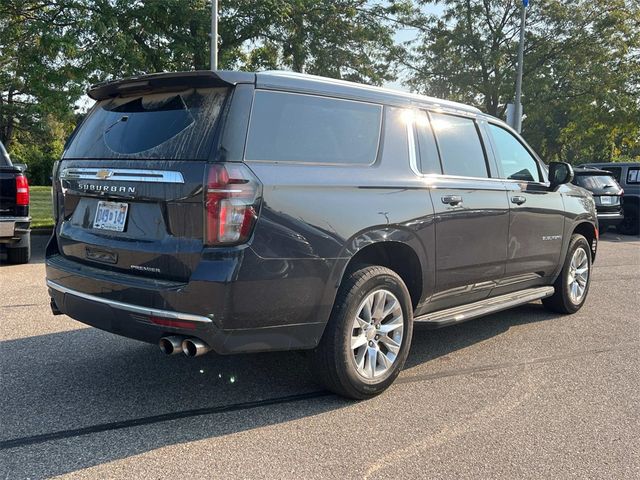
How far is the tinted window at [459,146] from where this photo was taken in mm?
4410

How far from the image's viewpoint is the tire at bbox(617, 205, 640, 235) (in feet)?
50.1

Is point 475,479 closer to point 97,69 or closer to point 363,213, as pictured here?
point 363,213

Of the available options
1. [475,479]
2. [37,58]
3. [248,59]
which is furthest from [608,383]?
[248,59]

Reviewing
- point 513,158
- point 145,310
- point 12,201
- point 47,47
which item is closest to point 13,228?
point 12,201

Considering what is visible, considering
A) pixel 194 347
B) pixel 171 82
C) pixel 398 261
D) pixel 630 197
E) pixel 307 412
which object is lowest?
pixel 307 412

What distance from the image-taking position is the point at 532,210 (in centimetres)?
516

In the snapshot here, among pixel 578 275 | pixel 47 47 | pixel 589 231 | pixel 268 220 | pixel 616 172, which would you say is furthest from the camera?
pixel 616 172

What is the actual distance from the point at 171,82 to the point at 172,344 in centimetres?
148

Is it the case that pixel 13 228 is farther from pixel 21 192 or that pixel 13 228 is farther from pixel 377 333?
pixel 377 333

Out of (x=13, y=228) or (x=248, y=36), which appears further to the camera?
(x=248, y=36)

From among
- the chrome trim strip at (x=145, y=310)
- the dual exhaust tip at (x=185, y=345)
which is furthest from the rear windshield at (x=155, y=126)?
the dual exhaust tip at (x=185, y=345)

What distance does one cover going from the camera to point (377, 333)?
3758 mm

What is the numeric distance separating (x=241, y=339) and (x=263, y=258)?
0.45 m

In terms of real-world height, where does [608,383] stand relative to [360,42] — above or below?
below
